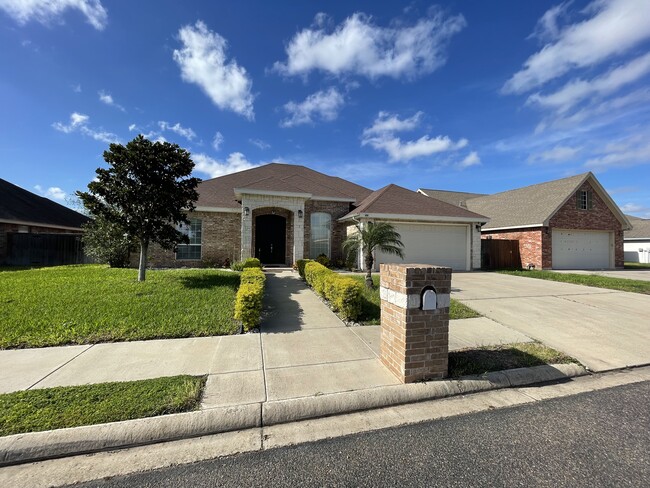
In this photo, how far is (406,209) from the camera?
1505 cm

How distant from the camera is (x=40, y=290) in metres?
7.44

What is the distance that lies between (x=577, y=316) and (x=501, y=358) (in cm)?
396

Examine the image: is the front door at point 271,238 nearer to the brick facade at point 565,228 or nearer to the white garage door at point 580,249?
the brick facade at point 565,228

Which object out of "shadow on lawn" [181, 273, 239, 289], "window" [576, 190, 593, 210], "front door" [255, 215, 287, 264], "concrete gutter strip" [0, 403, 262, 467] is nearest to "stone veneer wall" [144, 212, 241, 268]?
"front door" [255, 215, 287, 264]

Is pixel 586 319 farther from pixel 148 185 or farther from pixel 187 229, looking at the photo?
pixel 187 229

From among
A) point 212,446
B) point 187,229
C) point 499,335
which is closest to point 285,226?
point 187,229

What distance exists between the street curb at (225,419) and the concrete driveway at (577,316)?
1.61m

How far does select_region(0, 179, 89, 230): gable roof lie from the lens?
16.3 metres

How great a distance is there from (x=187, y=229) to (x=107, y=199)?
6.65 meters

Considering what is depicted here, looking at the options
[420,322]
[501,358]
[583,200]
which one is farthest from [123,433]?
[583,200]

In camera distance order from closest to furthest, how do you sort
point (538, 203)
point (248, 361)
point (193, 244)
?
point (248, 361)
point (193, 244)
point (538, 203)

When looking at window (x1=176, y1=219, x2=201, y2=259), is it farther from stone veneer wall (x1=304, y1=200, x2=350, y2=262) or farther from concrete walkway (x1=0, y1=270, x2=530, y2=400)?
concrete walkway (x1=0, y1=270, x2=530, y2=400)

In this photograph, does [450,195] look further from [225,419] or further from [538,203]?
[225,419]

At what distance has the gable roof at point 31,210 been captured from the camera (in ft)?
53.6
